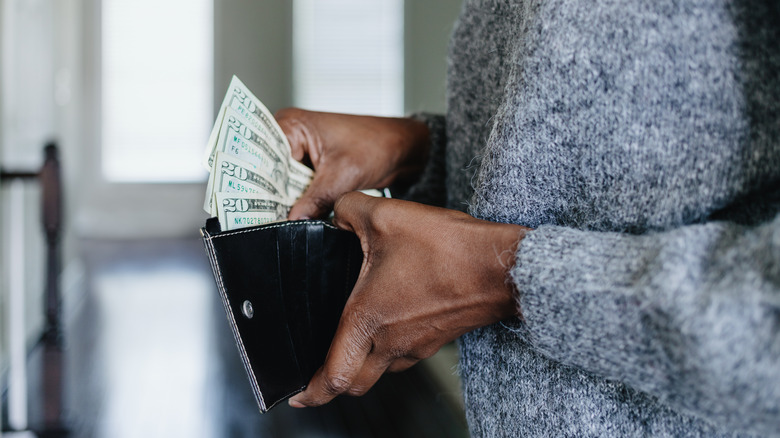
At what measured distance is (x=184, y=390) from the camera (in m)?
2.19

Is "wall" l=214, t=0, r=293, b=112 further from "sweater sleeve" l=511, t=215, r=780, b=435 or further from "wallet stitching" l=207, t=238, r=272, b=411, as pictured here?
"sweater sleeve" l=511, t=215, r=780, b=435

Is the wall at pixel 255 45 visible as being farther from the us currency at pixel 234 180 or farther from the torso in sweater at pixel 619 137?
the torso in sweater at pixel 619 137

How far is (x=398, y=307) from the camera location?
0.53 m

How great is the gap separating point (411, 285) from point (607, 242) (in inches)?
6.6

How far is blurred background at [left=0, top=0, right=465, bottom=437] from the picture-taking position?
2008 mm

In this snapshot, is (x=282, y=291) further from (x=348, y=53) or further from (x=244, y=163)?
(x=348, y=53)

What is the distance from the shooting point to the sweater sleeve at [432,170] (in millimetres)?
833

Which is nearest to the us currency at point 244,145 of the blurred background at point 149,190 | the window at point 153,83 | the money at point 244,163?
the money at point 244,163

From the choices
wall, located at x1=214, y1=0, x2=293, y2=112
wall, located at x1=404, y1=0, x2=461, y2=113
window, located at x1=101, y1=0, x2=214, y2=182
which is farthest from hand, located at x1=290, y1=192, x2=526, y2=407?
window, located at x1=101, y1=0, x2=214, y2=182

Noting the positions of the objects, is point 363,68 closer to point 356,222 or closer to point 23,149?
point 23,149

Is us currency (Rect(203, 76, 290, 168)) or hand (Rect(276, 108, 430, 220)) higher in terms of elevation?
us currency (Rect(203, 76, 290, 168))

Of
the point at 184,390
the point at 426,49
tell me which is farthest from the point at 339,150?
the point at 426,49

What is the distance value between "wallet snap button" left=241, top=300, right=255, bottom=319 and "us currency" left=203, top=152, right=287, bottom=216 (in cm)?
9

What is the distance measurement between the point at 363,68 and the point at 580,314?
16.7 feet
